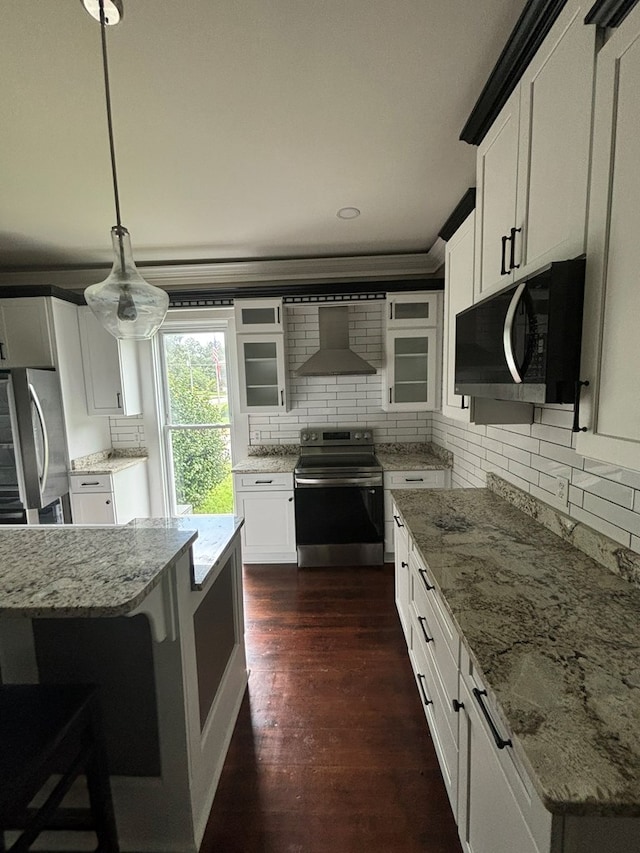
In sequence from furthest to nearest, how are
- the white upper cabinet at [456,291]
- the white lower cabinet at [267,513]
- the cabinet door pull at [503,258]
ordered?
the white lower cabinet at [267,513] → the white upper cabinet at [456,291] → the cabinet door pull at [503,258]

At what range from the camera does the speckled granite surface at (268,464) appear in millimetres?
3109

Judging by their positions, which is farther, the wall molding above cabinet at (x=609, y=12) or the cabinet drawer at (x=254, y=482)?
the cabinet drawer at (x=254, y=482)

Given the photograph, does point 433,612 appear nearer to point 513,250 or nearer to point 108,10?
point 513,250

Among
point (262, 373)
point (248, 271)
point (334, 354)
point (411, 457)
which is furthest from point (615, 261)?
point (248, 271)

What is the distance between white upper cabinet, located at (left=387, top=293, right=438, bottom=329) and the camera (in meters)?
3.13

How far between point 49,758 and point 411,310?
327 centimetres

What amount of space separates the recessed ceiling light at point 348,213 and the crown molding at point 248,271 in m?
0.72

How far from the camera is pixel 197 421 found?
12.2ft

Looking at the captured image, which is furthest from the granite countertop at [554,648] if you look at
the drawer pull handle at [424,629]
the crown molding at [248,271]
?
the crown molding at [248,271]

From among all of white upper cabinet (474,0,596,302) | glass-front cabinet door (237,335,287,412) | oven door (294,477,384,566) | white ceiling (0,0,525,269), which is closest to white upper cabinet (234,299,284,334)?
glass-front cabinet door (237,335,287,412)

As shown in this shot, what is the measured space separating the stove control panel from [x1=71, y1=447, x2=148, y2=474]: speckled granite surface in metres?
1.65

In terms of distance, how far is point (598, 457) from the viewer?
3.00 ft

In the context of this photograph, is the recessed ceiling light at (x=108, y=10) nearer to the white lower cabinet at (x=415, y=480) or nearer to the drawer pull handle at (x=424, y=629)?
the drawer pull handle at (x=424, y=629)

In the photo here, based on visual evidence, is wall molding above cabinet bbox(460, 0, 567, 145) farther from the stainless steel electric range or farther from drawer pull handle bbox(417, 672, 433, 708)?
drawer pull handle bbox(417, 672, 433, 708)
